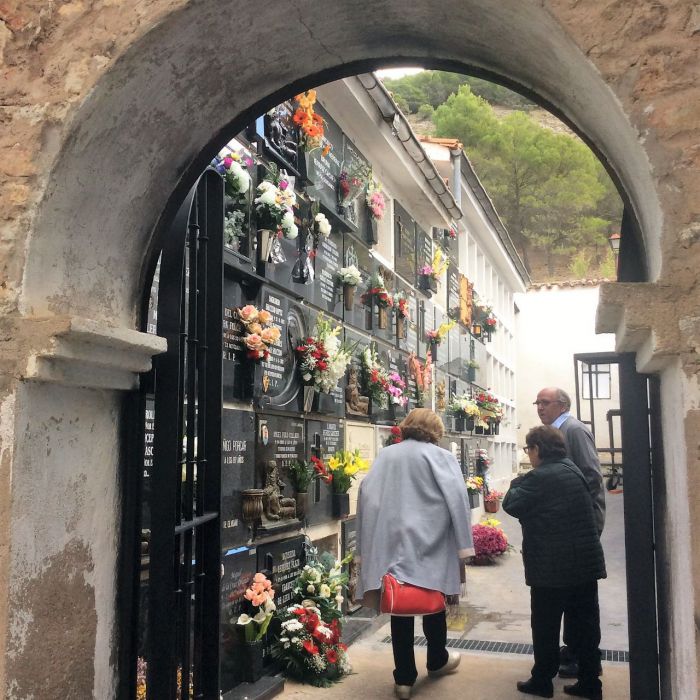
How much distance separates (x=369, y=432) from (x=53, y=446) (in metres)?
5.33

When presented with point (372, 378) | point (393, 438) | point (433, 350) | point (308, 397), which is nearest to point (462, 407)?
point (433, 350)

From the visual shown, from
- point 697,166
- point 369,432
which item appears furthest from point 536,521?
point 369,432

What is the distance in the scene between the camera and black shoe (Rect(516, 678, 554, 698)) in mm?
4629

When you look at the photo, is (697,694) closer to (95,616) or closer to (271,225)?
(95,616)

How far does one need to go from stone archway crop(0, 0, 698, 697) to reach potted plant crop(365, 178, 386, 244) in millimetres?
5020

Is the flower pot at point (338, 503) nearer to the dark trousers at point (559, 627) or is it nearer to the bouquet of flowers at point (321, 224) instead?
the bouquet of flowers at point (321, 224)

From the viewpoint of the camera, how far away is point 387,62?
9.52 feet

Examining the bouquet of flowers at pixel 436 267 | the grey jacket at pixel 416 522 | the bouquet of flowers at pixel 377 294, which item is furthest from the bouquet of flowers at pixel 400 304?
the grey jacket at pixel 416 522

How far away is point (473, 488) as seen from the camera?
12078mm

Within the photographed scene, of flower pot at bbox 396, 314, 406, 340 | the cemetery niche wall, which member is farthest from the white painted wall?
the cemetery niche wall

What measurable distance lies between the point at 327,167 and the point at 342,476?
8.14 feet

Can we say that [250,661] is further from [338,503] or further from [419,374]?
[419,374]

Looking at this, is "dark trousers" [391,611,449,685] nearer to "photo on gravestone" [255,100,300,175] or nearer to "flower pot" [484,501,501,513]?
"photo on gravestone" [255,100,300,175]

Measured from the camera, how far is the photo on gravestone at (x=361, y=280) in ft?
24.0
